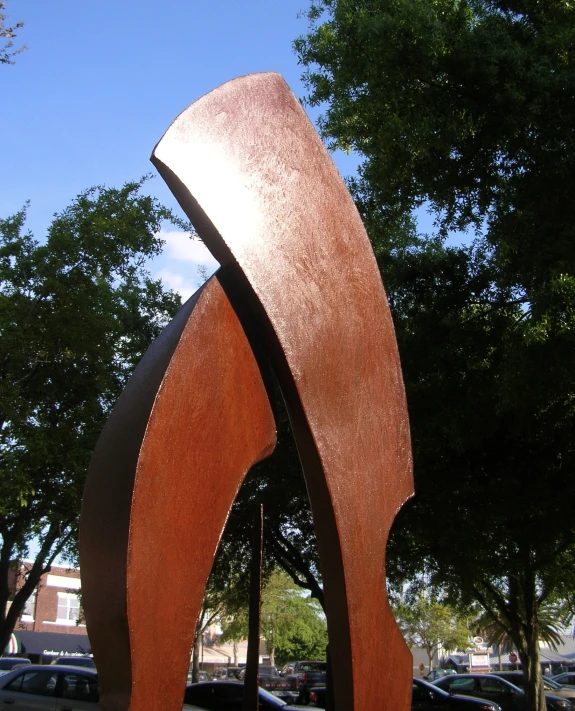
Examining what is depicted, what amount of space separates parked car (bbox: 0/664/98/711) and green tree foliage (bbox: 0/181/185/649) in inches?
89.2

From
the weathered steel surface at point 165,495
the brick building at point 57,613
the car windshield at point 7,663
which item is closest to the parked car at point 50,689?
the weathered steel surface at point 165,495

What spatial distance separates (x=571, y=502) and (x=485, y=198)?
479 centimetres

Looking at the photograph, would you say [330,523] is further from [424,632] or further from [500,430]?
[424,632]

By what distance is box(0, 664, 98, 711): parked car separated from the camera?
10094mm

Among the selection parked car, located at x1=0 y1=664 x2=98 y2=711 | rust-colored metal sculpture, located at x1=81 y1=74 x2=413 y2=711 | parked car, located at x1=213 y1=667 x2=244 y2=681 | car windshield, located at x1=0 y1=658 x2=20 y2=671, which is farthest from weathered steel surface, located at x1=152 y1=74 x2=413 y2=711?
parked car, located at x1=213 y1=667 x2=244 y2=681

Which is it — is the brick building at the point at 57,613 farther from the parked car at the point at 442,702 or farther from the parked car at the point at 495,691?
the parked car at the point at 442,702

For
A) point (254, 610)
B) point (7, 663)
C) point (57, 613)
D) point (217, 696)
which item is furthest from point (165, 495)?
point (57, 613)

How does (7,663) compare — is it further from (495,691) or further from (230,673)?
(230,673)

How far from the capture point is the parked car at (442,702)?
14.8 metres

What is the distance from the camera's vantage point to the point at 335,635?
13.6 feet

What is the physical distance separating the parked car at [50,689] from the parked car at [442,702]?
22.9 ft

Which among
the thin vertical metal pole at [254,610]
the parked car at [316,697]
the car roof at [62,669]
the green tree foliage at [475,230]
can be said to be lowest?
the parked car at [316,697]

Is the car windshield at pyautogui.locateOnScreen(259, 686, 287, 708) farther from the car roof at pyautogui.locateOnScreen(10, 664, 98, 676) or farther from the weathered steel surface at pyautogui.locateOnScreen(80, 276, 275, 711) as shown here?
the weathered steel surface at pyautogui.locateOnScreen(80, 276, 275, 711)

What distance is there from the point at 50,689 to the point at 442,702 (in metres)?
8.08
